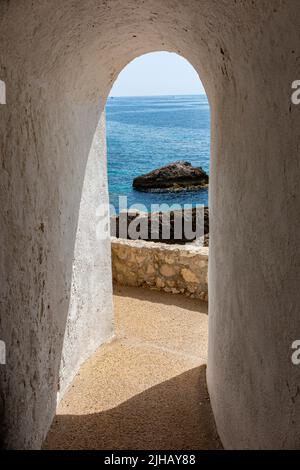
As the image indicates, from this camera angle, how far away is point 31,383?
3.16m

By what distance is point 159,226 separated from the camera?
13977 millimetres

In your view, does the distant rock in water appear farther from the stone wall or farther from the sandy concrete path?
the sandy concrete path

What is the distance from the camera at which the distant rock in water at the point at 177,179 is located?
33594 millimetres

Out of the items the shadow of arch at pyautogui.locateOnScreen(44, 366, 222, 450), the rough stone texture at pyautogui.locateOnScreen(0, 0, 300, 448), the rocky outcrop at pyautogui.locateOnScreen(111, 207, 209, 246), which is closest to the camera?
the rough stone texture at pyautogui.locateOnScreen(0, 0, 300, 448)

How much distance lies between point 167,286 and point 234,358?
4.59m

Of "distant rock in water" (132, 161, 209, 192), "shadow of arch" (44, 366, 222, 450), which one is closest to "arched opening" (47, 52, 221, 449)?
"shadow of arch" (44, 366, 222, 450)

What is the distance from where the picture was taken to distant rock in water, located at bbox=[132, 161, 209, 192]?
33.6 m

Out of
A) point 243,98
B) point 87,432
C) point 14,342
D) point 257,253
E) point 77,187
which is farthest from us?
point 77,187

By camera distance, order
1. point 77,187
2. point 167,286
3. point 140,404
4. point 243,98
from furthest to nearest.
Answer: point 167,286
point 77,187
point 140,404
point 243,98

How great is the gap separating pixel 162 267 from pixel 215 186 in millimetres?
3780

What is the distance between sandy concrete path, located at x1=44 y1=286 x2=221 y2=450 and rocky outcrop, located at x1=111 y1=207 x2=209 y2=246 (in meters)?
7.30

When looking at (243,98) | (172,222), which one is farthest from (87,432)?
(172,222)

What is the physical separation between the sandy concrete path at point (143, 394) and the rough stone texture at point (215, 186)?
1.01 feet

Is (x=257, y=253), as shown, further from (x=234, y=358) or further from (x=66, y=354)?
(x=66, y=354)
